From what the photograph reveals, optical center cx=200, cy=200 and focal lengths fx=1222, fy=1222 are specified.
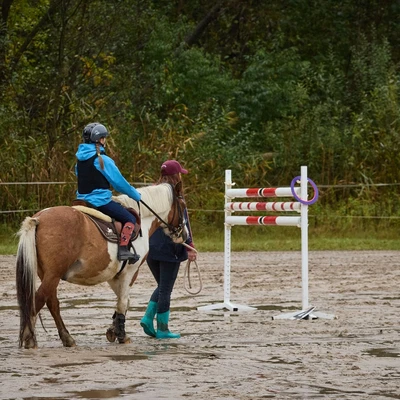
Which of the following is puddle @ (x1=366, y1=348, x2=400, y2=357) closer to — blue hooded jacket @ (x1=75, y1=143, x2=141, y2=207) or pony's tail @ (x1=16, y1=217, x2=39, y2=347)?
blue hooded jacket @ (x1=75, y1=143, x2=141, y2=207)

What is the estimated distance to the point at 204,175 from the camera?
2559 cm

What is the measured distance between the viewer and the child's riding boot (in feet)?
35.1

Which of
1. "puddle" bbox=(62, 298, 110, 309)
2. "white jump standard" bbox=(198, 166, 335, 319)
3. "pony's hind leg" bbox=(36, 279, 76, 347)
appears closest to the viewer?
"pony's hind leg" bbox=(36, 279, 76, 347)

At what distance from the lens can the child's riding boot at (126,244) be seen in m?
10.7

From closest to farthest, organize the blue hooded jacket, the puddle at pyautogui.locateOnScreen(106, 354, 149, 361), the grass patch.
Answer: the puddle at pyautogui.locateOnScreen(106, 354, 149, 361)
the blue hooded jacket
the grass patch

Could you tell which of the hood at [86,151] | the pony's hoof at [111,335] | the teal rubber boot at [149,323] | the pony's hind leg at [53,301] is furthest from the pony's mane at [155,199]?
the pony's hind leg at [53,301]

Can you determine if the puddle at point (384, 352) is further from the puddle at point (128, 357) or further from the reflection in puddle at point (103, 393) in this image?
the reflection in puddle at point (103, 393)

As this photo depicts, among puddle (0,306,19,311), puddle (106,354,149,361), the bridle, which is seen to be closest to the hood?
the bridle

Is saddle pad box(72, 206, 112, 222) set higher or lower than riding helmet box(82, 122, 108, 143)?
lower

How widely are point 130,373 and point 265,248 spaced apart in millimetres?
14161

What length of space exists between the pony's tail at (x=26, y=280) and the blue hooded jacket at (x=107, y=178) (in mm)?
847

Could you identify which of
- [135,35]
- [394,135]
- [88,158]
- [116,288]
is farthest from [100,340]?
[135,35]

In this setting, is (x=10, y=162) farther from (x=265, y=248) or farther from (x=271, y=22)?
(x=271, y=22)

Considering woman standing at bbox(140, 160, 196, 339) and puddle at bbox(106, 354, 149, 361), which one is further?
woman standing at bbox(140, 160, 196, 339)
